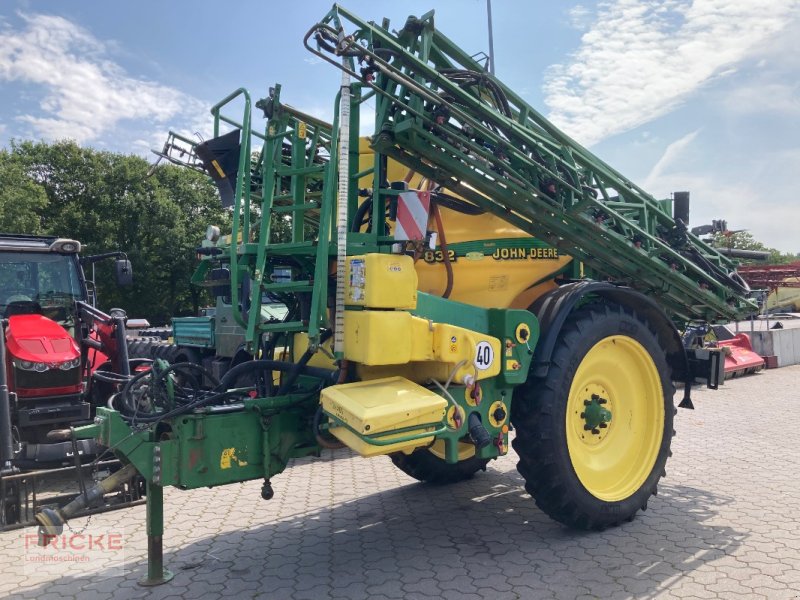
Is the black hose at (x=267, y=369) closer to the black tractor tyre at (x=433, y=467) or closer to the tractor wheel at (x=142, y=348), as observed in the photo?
the black tractor tyre at (x=433, y=467)

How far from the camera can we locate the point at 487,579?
3666 mm

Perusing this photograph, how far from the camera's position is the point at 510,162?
13.7ft

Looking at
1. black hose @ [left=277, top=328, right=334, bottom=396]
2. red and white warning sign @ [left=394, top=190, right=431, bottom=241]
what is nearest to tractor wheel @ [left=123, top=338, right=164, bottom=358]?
black hose @ [left=277, top=328, right=334, bottom=396]

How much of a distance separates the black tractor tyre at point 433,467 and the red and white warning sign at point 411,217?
2.32 m

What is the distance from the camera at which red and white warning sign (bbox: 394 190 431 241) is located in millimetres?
3506

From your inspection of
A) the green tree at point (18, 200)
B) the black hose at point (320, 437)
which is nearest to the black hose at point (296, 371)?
the black hose at point (320, 437)

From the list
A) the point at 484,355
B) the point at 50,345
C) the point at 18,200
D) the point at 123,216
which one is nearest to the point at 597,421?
the point at 484,355

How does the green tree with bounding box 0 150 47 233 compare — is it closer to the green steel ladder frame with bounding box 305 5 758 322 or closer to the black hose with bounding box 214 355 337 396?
the black hose with bounding box 214 355 337 396

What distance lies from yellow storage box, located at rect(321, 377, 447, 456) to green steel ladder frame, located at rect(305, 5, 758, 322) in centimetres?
149

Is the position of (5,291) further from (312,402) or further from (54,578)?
(312,402)

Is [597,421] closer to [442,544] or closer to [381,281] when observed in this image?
[442,544]

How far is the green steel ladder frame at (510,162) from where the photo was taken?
12.1 feet

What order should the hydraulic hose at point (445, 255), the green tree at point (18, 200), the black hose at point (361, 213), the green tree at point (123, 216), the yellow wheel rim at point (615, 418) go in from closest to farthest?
the black hose at point (361, 213)
the hydraulic hose at point (445, 255)
the yellow wheel rim at point (615, 418)
the green tree at point (18, 200)
the green tree at point (123, 216)

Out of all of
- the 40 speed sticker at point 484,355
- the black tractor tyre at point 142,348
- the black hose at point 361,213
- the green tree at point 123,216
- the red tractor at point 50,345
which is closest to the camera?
the 40 speed sticker at point 484,355
